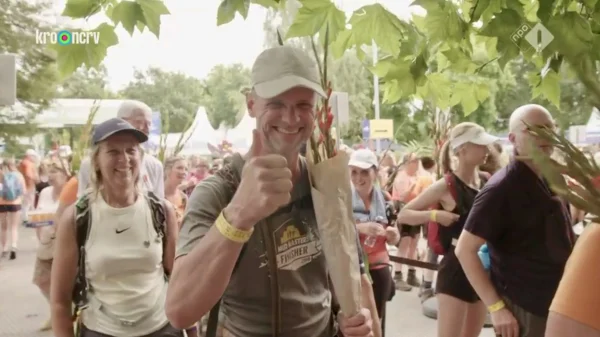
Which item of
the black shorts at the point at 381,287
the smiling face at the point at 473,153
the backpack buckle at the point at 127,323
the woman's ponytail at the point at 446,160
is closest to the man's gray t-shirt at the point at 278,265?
the backpack buckle at the point at 127,323

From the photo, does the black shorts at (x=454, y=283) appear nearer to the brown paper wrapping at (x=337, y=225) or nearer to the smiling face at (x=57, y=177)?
the brown paper wrapping at (x=337, y=225)

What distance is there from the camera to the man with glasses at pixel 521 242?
3.03m

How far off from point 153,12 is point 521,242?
218 cm

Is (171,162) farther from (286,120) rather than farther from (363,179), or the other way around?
(286,120)

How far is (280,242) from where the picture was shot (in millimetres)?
1717

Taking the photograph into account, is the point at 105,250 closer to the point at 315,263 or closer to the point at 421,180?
the point at 315,263

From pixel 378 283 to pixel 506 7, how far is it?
3083mm

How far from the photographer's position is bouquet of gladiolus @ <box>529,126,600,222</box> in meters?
1.29

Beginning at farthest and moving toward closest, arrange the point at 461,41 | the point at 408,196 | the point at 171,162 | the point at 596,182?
the point at 408,196 < the point at 171,162 < the point at 461,41 < the point at 596,182

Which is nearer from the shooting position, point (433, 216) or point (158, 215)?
point (158, 215)

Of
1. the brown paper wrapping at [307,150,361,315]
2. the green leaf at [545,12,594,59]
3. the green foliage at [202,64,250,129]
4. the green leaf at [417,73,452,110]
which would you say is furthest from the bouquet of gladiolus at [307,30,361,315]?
the green foliage at [202,64,250,129]

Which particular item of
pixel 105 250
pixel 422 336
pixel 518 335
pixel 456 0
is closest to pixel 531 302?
pixel 518 335

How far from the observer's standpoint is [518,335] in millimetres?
3078

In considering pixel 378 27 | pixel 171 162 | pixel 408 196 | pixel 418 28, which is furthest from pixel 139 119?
pixel 408 196
